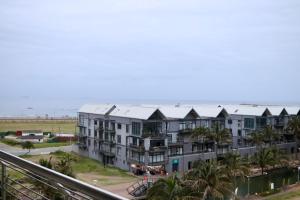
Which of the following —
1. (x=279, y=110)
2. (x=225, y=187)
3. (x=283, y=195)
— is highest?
(x=279, y=110)

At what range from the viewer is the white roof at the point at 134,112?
40.7 metres

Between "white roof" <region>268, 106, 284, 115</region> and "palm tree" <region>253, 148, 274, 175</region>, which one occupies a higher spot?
"white roof" <region>268, 106, 284, 115</region>

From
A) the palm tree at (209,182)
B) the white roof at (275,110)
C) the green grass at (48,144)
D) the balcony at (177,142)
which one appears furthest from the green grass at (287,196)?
the green grass at (48,144)

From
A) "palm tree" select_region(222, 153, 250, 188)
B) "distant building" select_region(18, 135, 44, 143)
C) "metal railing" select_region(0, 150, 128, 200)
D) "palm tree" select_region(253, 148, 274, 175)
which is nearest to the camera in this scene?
"metal railing" select_region(0, 150, 128, 200)

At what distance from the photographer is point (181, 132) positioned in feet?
145

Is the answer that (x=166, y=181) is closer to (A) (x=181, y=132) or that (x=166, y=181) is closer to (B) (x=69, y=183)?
(B) (x=69, y=183)

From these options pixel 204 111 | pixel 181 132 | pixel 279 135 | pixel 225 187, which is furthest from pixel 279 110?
pixel 225 187

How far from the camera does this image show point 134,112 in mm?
42312

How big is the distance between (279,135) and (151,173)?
22.9 meters

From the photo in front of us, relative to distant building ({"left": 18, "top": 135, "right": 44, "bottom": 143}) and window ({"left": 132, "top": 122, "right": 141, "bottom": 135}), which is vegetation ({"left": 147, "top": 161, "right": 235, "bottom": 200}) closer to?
window ({"left": 132, "top": 122, "right": 141, "bottom": 135})

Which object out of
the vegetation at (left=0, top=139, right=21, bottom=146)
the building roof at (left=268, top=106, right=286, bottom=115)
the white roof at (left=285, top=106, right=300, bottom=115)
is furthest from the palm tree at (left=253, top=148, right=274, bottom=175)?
the vegetation at (left=0, top=139, right=21, bottom=146)

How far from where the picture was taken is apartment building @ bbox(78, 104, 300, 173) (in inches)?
1603

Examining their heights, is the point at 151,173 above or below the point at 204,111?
below

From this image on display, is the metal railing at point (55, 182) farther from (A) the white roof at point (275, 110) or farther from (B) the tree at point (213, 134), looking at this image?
(A) the white roof at point (275, 110)
